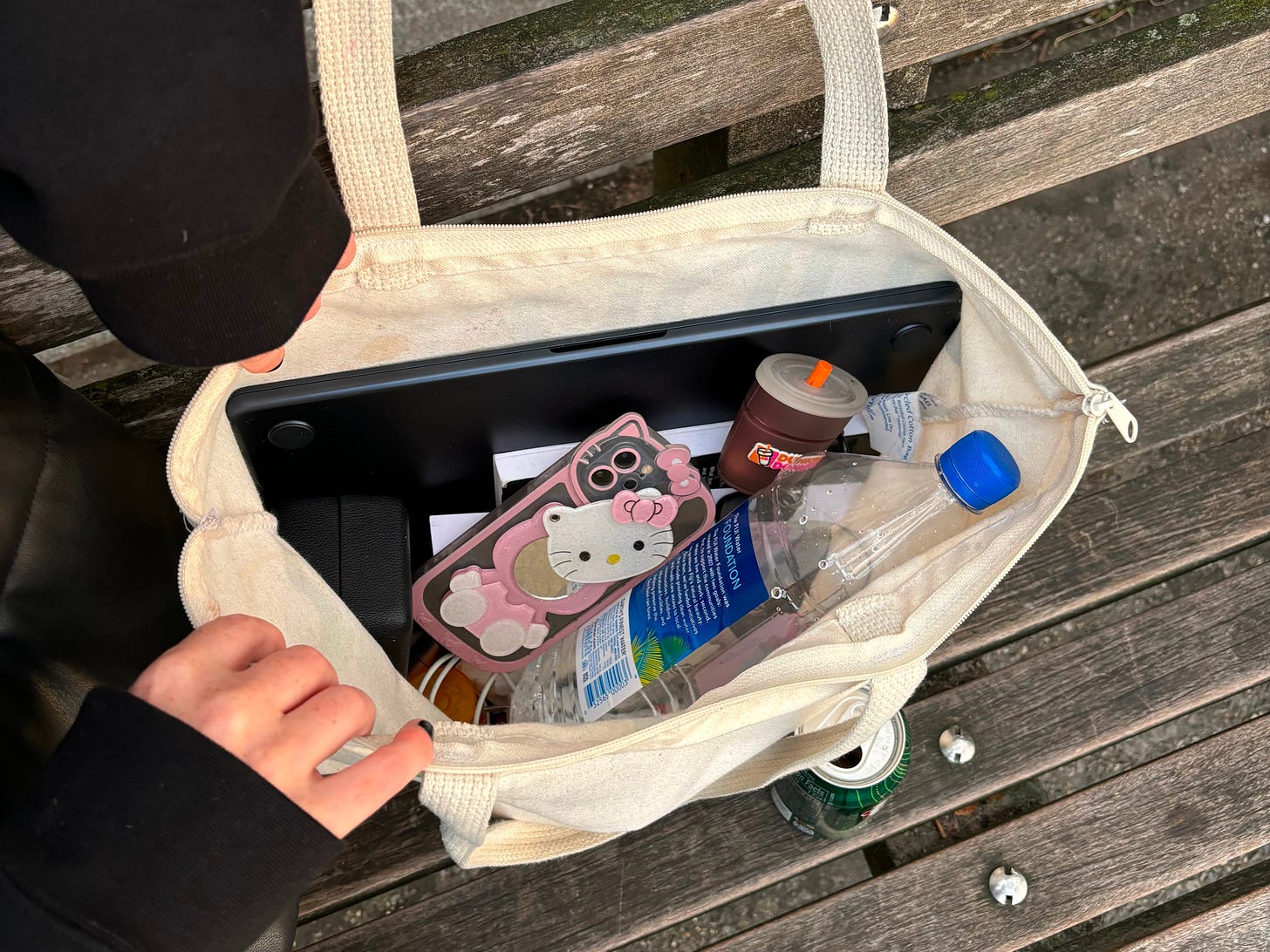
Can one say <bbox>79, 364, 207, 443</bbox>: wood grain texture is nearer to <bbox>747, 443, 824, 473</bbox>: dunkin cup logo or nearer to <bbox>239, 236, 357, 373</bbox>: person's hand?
<bbox>239, 236, 357, 373</bbox>: person's hand

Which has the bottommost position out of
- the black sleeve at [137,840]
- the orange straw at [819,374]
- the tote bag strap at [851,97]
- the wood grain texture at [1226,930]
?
the wood grain texture at [1226,930]

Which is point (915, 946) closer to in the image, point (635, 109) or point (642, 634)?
point (642, 634)

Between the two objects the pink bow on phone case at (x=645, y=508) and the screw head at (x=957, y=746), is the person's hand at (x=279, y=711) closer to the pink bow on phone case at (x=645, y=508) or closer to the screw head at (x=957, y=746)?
the pink bow on phone case at (x=645, y=508)

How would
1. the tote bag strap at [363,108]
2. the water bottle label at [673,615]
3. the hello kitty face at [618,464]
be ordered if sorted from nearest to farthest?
the tote bag strap at [363,108], the water bottle label at [673,615], the hello kitty face at [618,464]

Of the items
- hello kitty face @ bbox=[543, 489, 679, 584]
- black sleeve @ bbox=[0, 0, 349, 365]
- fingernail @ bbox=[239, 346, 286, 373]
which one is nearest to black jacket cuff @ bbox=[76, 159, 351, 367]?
black sleeve @ bbox=[0, 0, 349, 365]

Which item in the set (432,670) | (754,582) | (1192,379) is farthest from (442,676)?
(1192,379)

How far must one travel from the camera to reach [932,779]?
0.84 m

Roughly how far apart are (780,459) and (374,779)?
40 centimetres

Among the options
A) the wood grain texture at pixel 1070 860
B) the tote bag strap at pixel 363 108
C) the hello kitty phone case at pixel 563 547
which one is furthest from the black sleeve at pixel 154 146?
the wood grain texture at pixel 1070 860

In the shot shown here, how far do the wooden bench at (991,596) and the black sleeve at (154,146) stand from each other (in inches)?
10.6

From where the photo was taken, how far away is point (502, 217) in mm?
1240

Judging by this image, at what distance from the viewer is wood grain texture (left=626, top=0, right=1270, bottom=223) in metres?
0.82

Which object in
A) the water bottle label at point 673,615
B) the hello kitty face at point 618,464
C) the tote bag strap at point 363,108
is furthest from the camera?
the hello kitty face at point 618,464

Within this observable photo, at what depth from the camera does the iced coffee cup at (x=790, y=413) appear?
0.69 metres
